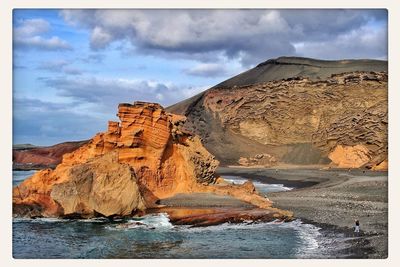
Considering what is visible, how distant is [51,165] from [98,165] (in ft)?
16.3

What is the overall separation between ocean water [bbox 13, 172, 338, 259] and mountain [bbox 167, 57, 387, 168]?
15.2m

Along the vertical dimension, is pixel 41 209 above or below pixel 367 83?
below

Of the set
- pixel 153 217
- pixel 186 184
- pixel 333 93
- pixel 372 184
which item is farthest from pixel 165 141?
pixel 333 93

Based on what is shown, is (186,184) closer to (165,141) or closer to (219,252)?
(165,141)

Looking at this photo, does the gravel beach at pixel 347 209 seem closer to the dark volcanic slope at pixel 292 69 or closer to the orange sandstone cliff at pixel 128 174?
the orange sandstone cliff at pixel 128 174

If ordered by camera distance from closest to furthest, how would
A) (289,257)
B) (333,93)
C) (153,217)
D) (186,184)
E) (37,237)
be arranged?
(289,257) → (37,237) → (153,217) → (186,184) → (333,93)

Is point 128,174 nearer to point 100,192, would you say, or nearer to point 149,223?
point 100,192

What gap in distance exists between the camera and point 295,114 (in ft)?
104

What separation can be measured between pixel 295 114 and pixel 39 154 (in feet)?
65.5

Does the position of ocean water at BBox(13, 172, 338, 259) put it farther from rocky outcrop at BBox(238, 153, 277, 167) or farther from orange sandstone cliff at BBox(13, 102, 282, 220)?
rocky outcrop at BBox(238, 153, 277, 167)

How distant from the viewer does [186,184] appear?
1341 centimetres

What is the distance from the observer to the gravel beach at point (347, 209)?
10.4m

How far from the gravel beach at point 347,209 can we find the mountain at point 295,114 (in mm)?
7308

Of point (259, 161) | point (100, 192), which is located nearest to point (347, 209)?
point (100, 192)
